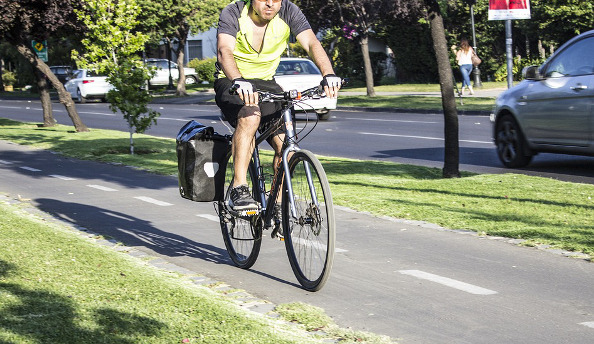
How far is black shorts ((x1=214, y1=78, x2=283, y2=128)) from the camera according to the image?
5.85 meters

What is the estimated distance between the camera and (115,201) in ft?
33.8

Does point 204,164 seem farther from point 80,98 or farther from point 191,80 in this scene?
point 191,80

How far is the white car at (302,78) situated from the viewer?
22.9 m

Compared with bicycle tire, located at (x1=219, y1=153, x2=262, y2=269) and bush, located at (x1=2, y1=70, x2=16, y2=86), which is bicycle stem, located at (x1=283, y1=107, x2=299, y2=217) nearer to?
bicycle tire, located at (x1=219, y1=153, x2=262, y2=269)

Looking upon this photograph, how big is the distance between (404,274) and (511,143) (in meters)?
7.15

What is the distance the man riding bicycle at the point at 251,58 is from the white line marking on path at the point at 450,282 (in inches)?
45.9

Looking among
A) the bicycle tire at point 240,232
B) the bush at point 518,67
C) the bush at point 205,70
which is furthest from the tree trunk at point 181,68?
the bicycle tire at point 240,232

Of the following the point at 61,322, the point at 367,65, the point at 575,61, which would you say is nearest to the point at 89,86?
the point at 367,65

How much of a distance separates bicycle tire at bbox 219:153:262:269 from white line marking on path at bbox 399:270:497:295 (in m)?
1.02

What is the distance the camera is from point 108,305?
16.2ft

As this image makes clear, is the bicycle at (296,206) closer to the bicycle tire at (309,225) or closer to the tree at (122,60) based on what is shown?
the bicycle tire at (309,225)

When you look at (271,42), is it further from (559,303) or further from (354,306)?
(559,303)

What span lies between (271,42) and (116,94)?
10902 mm

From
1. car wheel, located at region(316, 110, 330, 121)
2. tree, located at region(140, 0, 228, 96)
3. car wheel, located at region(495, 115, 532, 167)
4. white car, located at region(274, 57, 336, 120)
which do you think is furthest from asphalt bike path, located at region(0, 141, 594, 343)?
tree, located at region(140, 0, 228, 96)
